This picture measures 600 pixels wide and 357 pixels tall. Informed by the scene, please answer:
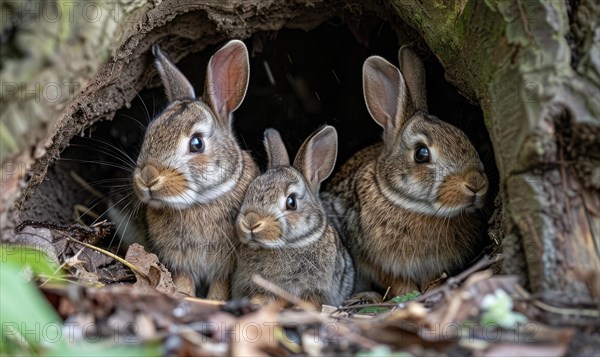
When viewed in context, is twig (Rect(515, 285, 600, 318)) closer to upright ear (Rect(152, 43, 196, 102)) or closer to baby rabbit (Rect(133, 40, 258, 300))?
baby rabbit (Rect(133, 40, 258, 300))

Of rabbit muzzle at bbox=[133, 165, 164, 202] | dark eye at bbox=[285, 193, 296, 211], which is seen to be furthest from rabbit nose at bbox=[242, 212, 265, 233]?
rabbit muzzle at bbox=[133, 165, 164, 202]

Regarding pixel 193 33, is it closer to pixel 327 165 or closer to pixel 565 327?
pixel 327 165

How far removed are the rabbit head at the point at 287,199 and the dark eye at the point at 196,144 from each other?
0.47 m

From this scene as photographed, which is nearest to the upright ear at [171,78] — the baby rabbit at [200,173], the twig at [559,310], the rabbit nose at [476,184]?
the baby rabbit at [200,173]

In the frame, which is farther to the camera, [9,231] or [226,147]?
[226,147]

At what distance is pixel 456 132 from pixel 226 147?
173cm

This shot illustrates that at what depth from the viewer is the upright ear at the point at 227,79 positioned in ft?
18.8

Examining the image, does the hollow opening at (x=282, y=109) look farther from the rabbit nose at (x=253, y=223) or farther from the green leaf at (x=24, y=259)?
the green leaf at (x=24, y=259)

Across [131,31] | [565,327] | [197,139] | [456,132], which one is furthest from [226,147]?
[565,327]

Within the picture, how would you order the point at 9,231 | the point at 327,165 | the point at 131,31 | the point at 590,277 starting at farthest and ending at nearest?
the point at 327,165 → the point at 131,31 → the point at 9,231 → the point at 590,277

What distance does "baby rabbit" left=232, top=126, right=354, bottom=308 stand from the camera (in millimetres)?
5268

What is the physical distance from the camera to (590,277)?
3613mm

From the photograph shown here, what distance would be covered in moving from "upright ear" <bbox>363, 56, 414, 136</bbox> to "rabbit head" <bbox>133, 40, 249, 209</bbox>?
0.99 meters

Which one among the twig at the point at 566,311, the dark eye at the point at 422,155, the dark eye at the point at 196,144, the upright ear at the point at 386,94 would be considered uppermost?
the upright ear at the point at 386,94
